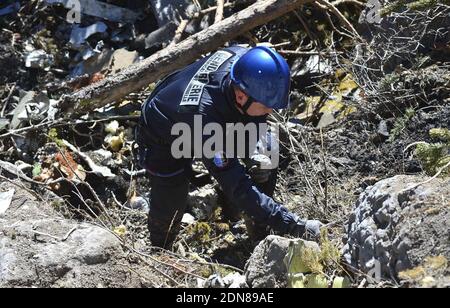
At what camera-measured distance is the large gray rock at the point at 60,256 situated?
3871 mm

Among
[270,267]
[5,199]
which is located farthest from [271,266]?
[5,199]

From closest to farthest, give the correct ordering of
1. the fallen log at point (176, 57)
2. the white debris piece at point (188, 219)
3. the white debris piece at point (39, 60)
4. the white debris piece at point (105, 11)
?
the white debris piece at point (188, 219)
the fallen log at point (176, 57)
the white debris piece at point (39, 60)
the white debris piece at point (105, 11)

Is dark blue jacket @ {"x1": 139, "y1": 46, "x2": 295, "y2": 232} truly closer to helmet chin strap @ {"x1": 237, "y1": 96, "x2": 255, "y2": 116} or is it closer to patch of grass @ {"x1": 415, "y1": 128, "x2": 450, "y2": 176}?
helmet chin strap @ {"x1": 237, "y1": 96, "x2": 255, "y2": 116}

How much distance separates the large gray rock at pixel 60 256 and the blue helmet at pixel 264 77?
1.09 m

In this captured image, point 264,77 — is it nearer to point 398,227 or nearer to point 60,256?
point 398,227

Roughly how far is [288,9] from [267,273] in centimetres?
307

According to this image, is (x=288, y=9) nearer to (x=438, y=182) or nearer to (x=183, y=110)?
(x=183, y=110)

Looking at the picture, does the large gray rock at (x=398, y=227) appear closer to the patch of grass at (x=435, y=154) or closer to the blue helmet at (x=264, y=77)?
the patch of grass at (x=435, y=154)

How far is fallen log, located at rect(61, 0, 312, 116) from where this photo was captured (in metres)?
6.16

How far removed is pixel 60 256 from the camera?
3.94 meters

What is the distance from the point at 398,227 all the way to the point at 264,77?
1182mm

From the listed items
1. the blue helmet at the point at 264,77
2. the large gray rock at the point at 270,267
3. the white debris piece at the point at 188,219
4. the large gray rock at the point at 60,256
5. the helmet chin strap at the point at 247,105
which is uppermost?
the blue helmet at the point at 264,77

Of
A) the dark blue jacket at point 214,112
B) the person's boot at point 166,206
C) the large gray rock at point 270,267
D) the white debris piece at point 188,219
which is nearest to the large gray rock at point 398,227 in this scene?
the large gray rock at point 270,267
